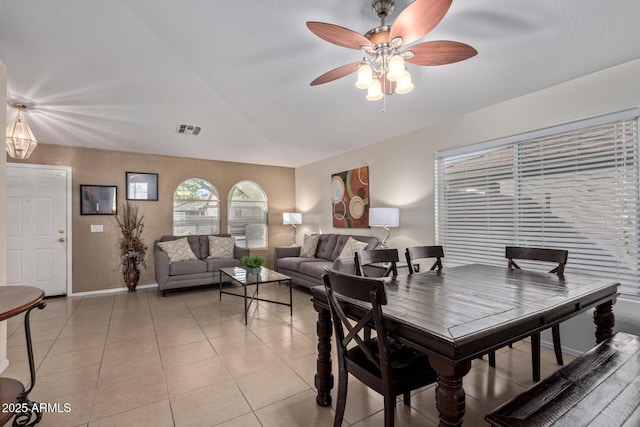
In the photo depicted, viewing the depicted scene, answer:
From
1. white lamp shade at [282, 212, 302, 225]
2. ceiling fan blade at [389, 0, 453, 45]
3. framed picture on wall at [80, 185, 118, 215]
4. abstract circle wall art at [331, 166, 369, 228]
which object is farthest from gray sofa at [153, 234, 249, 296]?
ceiling fan blade at [389, 0, 453, 45]

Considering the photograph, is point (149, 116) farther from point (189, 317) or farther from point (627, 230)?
point (627, 230)

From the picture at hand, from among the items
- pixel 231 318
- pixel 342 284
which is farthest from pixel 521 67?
pixel 231 318

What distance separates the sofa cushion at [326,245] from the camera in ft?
17.3

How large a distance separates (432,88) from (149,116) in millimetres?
3671

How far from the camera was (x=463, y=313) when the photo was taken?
143cm

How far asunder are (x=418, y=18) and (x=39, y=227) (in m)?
5.85

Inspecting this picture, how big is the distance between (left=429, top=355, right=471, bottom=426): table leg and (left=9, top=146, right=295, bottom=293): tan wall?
5.43 metres

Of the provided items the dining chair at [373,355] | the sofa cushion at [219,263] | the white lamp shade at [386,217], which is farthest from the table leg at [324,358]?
the sofa cushion at [219,263]

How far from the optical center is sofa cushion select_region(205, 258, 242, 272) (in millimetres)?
5082

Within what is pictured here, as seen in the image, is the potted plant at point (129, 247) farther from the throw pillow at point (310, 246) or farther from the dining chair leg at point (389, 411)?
the dining chair leg at point (389, 411)

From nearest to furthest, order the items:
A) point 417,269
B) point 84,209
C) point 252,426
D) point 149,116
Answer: point 252,426 → point 417,269 → point 149,116 → point 84,209

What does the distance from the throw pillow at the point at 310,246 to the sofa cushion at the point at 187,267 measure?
5.79 feet

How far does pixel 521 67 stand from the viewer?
104 inches

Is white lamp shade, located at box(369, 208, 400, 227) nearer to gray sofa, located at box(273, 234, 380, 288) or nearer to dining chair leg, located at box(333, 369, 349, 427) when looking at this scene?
gray sofa, located at box(273, 234, 380, 288)
